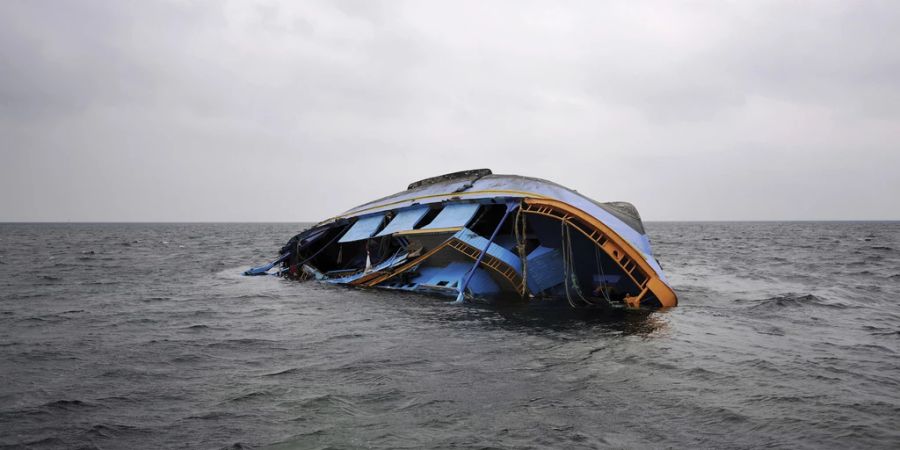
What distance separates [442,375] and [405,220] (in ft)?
34.1

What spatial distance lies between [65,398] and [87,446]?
189cm

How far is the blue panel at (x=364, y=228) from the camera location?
19.1m

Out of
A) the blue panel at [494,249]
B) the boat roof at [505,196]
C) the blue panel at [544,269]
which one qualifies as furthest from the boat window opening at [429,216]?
the blue panel at [544,269]

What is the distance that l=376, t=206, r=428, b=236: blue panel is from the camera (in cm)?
1715

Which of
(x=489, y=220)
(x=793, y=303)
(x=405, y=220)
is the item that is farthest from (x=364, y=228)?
(x=793, y=303)

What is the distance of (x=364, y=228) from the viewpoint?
64.6 feet

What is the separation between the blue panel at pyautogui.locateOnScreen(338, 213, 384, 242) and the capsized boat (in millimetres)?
86

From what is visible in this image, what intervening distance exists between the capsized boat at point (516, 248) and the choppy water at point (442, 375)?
131 centimetres

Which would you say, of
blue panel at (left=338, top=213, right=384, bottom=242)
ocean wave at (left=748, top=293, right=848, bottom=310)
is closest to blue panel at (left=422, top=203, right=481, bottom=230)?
blue panel at (left=338, top=213, right=384, bottom=242)

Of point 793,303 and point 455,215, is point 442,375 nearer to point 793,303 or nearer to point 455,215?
point 455,215

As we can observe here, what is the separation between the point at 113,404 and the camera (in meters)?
6.47

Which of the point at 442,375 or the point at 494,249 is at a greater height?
the point at 494,249

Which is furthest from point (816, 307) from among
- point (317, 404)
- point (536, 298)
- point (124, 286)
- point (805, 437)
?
point (124, 286)

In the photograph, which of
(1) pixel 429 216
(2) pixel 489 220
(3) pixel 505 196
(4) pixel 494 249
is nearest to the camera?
(4) pixel 494 249
